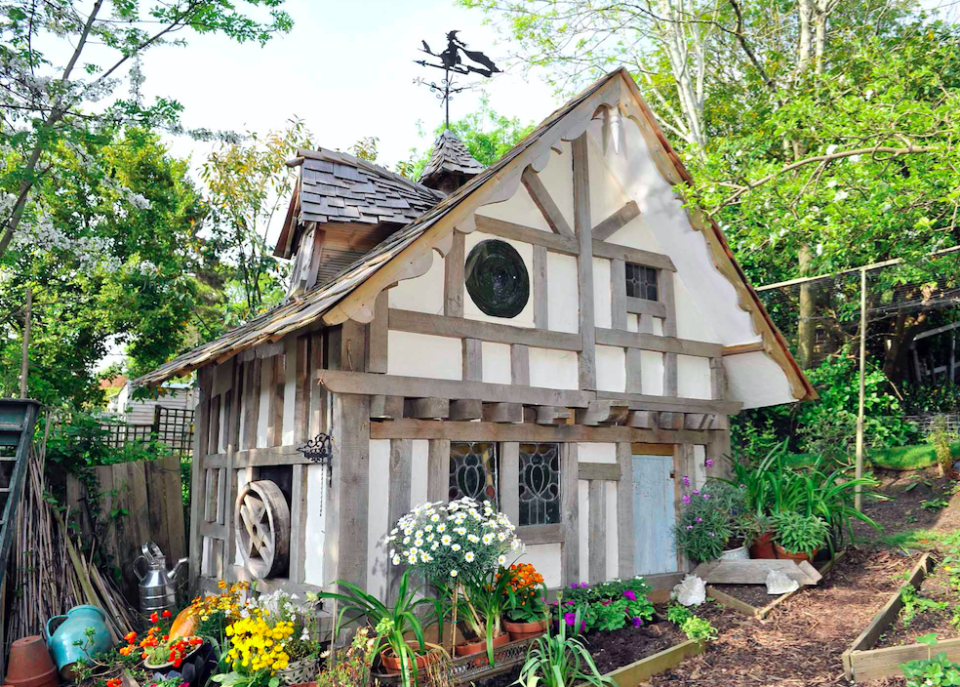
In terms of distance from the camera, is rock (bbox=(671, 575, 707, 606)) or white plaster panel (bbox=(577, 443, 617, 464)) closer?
rock (bbox=(671, 575, 707, 606))

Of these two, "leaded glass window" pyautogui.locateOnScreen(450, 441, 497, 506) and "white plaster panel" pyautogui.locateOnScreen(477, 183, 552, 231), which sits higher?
"white plaster panel" pyautogui.locateOnScreen(477, 183, 552, 231)

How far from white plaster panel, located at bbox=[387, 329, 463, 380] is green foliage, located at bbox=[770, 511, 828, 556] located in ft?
12.0

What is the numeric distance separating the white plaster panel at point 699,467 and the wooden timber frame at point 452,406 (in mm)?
76

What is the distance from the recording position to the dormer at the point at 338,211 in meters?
8.02

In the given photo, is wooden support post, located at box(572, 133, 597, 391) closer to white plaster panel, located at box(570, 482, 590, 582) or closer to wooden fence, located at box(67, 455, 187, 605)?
white plaster panel, located at box(570, 482, 590, 582)

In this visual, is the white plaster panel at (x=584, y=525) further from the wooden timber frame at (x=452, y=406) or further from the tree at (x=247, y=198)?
the tree at (x=247, y=198)

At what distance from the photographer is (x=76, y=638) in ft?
21.4

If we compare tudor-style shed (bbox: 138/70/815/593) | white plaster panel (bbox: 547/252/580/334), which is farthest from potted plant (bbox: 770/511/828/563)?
white plaster panel (bbox: 547/252/580/334)

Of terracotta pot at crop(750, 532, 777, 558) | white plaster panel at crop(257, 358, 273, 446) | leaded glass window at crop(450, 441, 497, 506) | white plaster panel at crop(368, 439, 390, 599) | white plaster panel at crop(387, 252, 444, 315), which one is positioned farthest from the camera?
terracotta pot at crop(750, 532, 777, 558)

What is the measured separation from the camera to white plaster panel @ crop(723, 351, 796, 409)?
28.2 ft

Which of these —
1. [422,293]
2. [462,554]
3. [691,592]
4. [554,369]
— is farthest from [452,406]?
[691,592]

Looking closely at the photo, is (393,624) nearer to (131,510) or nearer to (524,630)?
(524,630)

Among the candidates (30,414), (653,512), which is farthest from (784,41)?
(30,414)

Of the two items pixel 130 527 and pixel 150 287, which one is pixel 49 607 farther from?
pixel 150 287
